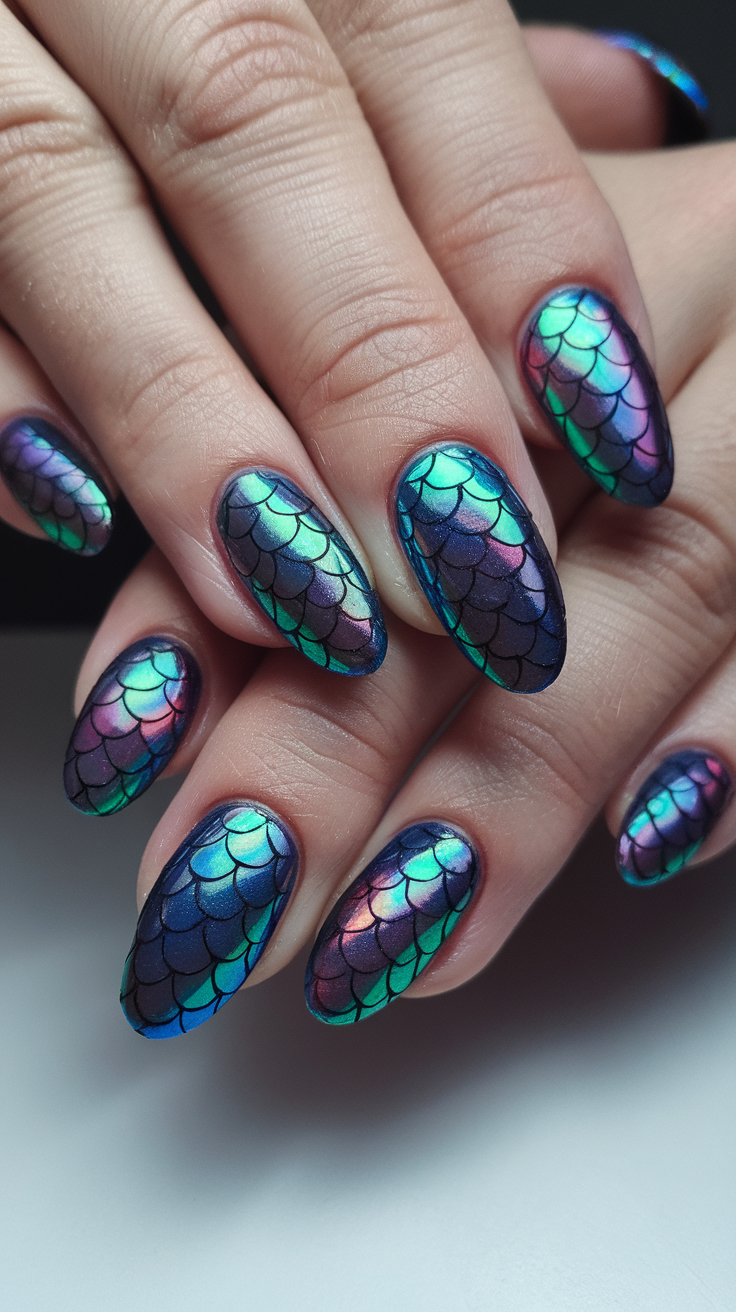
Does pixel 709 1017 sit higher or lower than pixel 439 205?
lower

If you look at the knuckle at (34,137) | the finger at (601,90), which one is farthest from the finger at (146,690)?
the finger at (601,90)

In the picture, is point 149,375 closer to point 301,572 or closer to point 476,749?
point 301,572

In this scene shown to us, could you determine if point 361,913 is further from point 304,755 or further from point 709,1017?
point 709,1017

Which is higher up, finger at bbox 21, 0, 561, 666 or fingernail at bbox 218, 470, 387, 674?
finger at bbox 21, 0, 561, 666

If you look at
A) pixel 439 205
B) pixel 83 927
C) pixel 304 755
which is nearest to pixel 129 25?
pixel 439 205

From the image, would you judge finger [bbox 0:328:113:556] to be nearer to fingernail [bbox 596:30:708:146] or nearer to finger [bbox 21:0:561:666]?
finger [bbox 21:0:561:666]

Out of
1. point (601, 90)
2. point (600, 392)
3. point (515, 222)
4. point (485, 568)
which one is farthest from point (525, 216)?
point (601, 90)

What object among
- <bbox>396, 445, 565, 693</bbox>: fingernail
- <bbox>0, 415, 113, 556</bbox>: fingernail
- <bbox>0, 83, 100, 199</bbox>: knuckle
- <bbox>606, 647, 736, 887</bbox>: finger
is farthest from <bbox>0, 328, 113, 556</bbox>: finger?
<bbox>606, 647, 736, 887</bbox>: finger

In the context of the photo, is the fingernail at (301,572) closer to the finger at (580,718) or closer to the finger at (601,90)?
the finger at (580,718)
